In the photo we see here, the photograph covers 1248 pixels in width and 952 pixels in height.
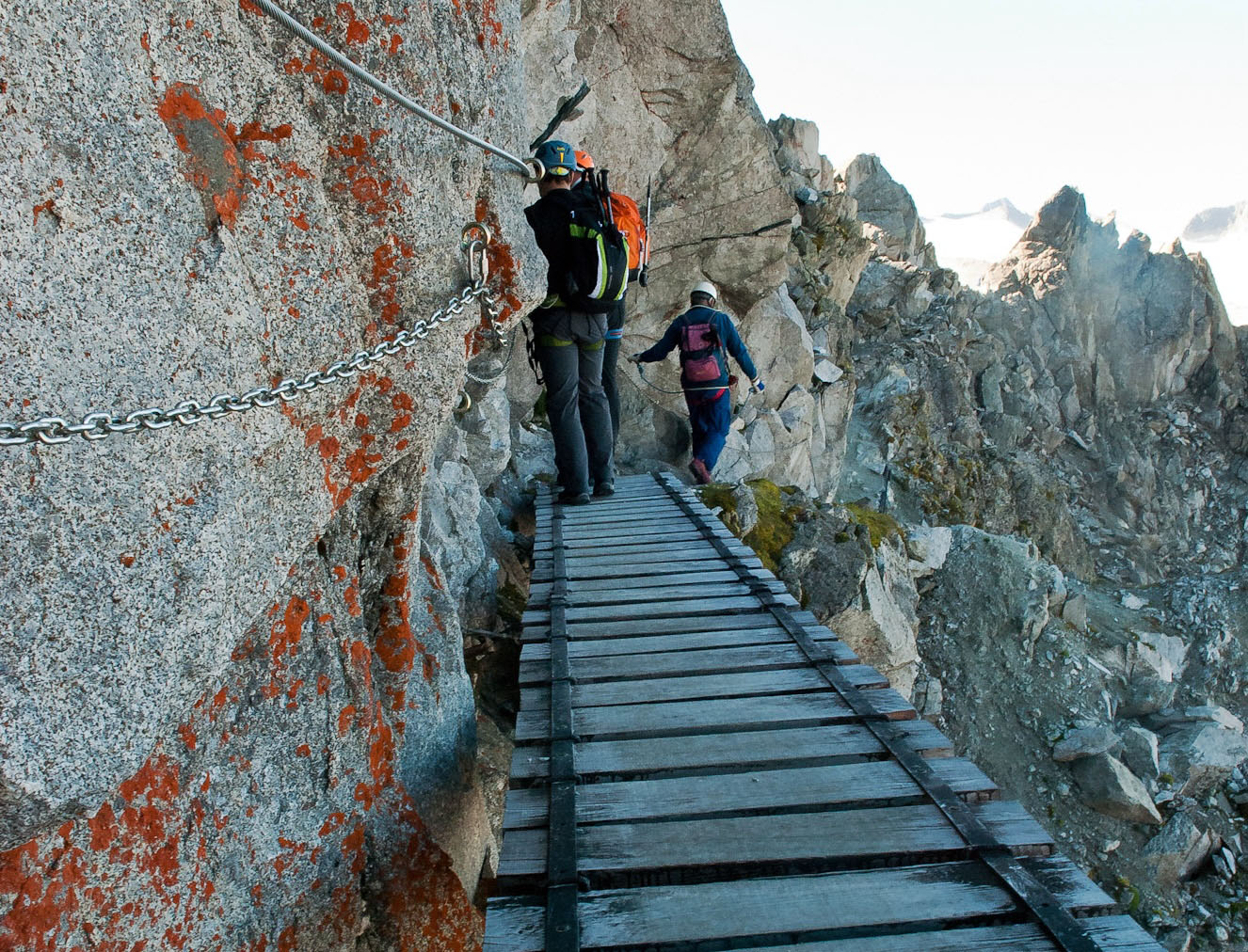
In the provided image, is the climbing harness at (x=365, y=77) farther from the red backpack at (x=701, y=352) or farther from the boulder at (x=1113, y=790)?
the boulder at (x=1113, y=790)

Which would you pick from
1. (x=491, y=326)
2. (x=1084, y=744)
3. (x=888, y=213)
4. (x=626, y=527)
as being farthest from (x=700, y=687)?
(x=888, y=213)

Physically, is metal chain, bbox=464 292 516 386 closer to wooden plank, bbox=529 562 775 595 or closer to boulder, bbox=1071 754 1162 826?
wooden plank, bbox=529 562 775 595

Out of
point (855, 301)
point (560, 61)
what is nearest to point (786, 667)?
point (560, 61)

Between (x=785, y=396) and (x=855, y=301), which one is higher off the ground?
(x=855, y=301)

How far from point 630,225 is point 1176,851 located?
59.2 ft

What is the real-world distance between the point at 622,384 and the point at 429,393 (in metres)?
11.2

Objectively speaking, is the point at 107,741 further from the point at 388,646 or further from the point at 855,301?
the point at 855,301

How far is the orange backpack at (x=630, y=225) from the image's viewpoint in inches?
304

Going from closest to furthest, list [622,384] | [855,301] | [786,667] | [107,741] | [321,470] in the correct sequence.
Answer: [107,741], [321,470], [786,667], [622,384], [855,301]

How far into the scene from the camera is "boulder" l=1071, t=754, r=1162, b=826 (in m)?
17.0

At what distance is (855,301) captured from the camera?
132 feet

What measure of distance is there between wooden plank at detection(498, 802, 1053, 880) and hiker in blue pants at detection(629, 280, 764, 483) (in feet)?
27.0

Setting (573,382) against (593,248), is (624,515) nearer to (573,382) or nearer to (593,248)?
(573,382)

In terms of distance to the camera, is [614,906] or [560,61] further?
[560,61]
